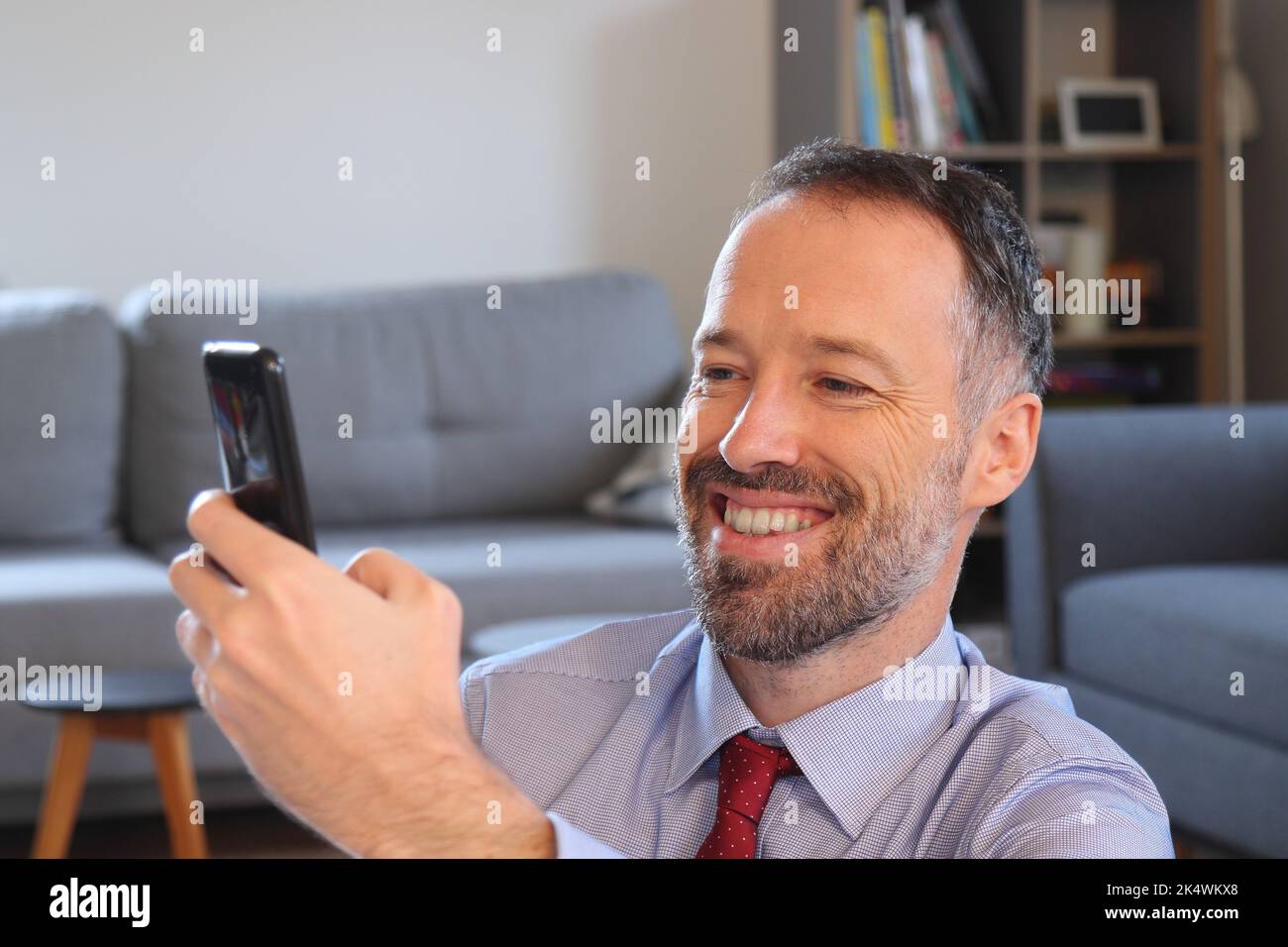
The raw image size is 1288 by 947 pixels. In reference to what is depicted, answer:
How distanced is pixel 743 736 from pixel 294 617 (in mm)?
357

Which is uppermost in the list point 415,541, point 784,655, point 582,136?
point 582,136

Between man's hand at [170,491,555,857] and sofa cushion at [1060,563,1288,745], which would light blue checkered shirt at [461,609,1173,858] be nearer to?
man's hand at [170,491,555,857]

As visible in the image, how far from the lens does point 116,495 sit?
8.34 ft

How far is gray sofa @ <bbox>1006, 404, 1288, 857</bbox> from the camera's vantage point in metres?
1.96

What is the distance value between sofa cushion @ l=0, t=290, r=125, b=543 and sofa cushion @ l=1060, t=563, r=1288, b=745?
5.05 ft

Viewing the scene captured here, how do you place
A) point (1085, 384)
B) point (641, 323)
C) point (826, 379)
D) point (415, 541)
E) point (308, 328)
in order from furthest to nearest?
point (1085, 384) → point (641, 323) → point (308, 328) → point (415, 541) → point (826, 379)

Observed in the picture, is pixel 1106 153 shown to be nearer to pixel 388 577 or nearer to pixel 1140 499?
pixel 1140 499

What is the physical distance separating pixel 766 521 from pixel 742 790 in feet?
→ 0.43

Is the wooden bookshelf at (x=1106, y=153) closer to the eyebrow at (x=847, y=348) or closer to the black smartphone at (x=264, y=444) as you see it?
the eyebrow at (x=847, y=348)

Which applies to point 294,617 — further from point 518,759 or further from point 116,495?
point 116,495

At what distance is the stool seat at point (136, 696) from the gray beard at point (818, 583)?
44.2 inches

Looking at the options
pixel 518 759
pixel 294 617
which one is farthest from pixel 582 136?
pixel 294 617

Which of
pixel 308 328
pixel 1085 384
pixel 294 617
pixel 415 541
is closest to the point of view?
pixel 294 617

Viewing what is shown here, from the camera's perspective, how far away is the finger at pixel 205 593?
1.37ft
